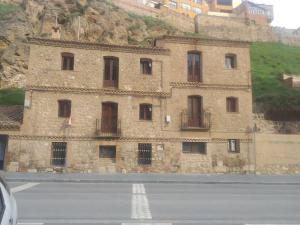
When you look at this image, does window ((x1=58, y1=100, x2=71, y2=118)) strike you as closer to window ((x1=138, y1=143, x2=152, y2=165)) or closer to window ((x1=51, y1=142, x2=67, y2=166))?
window ((x1=51, y1=142, x2=67, y2=166))

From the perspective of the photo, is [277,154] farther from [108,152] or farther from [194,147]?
[108,152]

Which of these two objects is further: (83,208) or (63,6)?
(63,6)

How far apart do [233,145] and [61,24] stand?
94.9 ft

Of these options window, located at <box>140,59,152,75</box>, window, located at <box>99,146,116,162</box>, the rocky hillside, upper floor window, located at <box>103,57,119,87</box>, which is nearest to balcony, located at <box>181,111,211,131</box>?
window, located at <box>140,59,152,75</box>

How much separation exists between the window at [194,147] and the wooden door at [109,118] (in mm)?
5608

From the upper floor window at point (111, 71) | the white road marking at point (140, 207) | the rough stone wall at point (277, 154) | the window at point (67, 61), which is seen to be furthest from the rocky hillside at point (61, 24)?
the white road marking at point (140, 207)

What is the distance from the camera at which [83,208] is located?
9.23 m

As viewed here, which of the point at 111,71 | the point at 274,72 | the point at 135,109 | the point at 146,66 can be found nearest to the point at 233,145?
the point at 135,109

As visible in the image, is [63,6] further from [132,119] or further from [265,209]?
[265,209]

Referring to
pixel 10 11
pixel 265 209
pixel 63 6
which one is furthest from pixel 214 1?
pixel 265 209

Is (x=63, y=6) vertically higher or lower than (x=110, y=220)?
higher

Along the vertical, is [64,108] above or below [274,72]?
below

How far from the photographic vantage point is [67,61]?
24250 mm

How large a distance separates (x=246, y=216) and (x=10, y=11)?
140 ft
